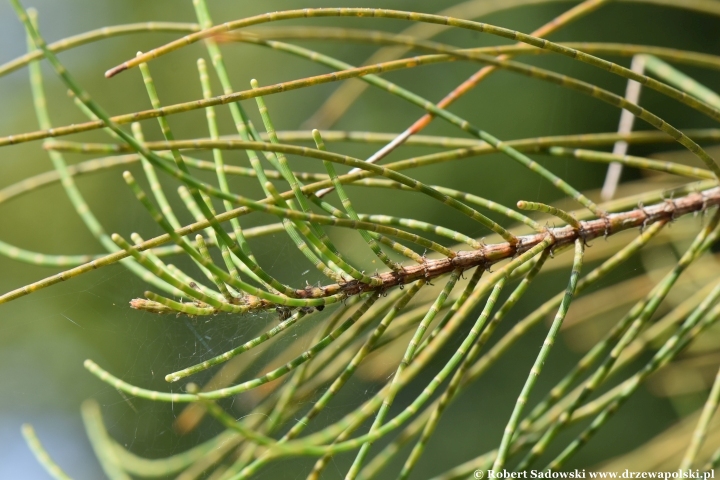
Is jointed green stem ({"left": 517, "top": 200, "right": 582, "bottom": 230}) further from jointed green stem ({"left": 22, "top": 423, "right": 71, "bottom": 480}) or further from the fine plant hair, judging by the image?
jointed green stem ({"left": 22, "top": 423, "right": 71, "bottom": 480})

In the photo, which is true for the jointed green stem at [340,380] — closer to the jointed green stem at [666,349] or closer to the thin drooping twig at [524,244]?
the thin drooping twig at [524,244]

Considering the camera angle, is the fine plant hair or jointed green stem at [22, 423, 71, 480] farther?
jointed green stem at [22, 423, 71, 480]

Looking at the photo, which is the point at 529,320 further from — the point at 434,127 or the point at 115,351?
the point at 115,351

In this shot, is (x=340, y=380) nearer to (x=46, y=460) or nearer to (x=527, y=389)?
(x=527, y=389)

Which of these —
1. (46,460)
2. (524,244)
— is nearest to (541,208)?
(524,244)

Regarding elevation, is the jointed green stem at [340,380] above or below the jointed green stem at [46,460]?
above

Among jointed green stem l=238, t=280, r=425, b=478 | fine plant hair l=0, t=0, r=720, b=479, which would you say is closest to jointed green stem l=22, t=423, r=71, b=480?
fine plant hair l=0, t=0, r=720, b=479

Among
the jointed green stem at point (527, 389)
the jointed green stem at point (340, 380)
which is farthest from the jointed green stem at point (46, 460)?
the jointed green stem at point (527, 389)

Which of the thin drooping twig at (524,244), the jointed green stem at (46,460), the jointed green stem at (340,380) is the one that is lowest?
the jointed green stem at (46,460)

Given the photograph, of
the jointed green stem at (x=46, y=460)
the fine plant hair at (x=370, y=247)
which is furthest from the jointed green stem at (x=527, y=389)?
the jointed green stem at (x=46, y=460)

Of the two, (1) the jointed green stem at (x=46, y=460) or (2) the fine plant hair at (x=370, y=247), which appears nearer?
(2) the fine plant hair at (x=370, y=247)

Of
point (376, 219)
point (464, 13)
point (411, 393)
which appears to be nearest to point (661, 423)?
point (411, 393)
